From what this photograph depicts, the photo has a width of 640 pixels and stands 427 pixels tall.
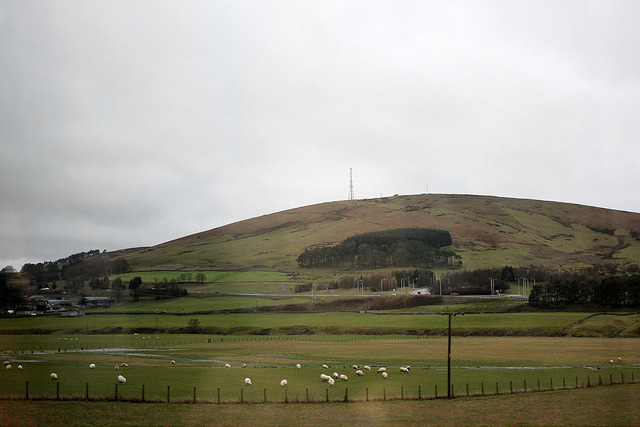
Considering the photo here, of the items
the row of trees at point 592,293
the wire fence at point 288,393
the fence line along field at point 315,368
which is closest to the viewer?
the wire fence at point 288,393

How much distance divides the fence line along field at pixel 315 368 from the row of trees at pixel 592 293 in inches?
1697

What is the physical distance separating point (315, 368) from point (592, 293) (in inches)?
3910

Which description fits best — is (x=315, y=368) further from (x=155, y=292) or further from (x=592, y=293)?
(x=155, y=292)

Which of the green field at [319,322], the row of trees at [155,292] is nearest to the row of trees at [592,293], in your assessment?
the green field at [319,322]

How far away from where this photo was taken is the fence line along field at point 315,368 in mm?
50656

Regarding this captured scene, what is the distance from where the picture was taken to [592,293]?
5600 inches

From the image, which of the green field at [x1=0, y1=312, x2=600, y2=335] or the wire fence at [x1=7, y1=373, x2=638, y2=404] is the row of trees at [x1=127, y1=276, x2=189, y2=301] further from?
the wire fence at [x1=7, y1=373, x2=638, y2=404]

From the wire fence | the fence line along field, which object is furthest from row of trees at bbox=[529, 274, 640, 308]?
the wire fence

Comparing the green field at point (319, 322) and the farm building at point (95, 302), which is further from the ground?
the farm building at point (95, 302)

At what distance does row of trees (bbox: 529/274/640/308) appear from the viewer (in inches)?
5389

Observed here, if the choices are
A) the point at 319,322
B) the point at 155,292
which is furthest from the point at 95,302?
the point at 319,322

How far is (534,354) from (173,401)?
180 feet

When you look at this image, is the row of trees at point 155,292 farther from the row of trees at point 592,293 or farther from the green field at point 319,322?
the row of trees at point 592,293

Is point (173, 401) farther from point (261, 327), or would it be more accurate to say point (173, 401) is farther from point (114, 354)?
point (261, 327)
